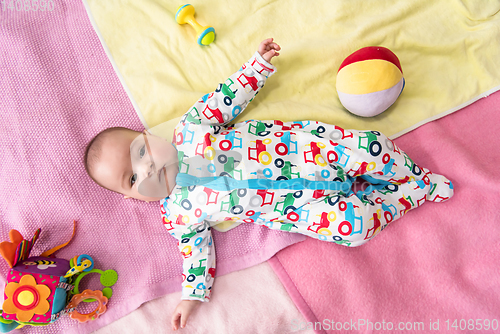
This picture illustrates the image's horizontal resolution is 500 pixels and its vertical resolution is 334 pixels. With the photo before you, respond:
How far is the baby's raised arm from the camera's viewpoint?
3.99 feet

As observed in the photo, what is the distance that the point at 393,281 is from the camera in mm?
1206

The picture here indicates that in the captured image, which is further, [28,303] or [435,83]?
[435,83]

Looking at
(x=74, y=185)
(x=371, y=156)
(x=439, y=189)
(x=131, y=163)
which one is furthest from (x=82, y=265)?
(x=439, y=189)

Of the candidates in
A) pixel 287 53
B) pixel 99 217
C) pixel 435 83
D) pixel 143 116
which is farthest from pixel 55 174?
pixel 435 83

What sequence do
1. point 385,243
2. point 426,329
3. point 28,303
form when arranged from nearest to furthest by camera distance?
1. point 28,303
2. point 426,329
3. point 385,243

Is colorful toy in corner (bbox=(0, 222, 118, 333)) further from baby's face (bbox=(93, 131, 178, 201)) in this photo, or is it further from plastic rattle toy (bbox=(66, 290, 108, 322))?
baby's face (bbox=(93, 131, 178, 201))

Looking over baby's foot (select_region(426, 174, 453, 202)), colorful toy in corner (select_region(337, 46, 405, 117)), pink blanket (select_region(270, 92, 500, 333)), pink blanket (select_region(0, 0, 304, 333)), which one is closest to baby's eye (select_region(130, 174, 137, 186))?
pink blanket (select_region(0, 0, 304, 333))

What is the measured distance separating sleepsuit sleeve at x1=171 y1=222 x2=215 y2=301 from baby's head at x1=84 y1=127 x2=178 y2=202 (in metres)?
0.19

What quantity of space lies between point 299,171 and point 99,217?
811 millimetres

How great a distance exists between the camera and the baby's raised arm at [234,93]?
1.22 m

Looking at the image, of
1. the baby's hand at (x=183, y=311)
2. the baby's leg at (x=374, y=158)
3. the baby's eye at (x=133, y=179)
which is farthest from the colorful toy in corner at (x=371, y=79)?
the baby's hand at (x=183, y=311)

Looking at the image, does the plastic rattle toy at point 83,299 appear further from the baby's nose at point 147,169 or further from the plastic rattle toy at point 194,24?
the plastic rattle toy at point 194,24

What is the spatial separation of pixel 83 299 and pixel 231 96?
921 mm

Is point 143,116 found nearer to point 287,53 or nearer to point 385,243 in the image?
point 287,53
